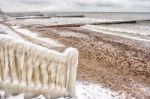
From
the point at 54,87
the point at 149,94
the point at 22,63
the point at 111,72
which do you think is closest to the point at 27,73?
the point at 22,63

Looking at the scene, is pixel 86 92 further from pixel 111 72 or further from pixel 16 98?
pixel 111 72

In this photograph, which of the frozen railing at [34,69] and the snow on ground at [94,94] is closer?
the frozen railing at [34,69]

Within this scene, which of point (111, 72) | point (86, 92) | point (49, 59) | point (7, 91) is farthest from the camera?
point (111, 72)

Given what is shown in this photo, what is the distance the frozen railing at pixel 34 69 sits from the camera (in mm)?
4543

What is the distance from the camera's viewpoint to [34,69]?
480cm

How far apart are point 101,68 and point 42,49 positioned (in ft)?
19.7

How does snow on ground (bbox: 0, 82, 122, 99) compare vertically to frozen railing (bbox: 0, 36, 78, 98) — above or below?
below

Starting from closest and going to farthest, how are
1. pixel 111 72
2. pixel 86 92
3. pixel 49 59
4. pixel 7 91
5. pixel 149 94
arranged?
1. pixel 7 91
2. pixel 49 59
3. pixel 86 92
4. pixel 149 94
5. pixel 111 72

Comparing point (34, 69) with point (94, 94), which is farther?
point (94, 94)

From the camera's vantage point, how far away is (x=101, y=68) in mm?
10594

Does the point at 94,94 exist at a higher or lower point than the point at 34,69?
lower

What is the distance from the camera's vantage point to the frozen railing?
454 centimetres

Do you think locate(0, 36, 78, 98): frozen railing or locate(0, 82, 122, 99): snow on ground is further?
locate(0, 82, 122, 99): snow on ground

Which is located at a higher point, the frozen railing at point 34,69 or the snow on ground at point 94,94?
the frozen railing at point 34,69
